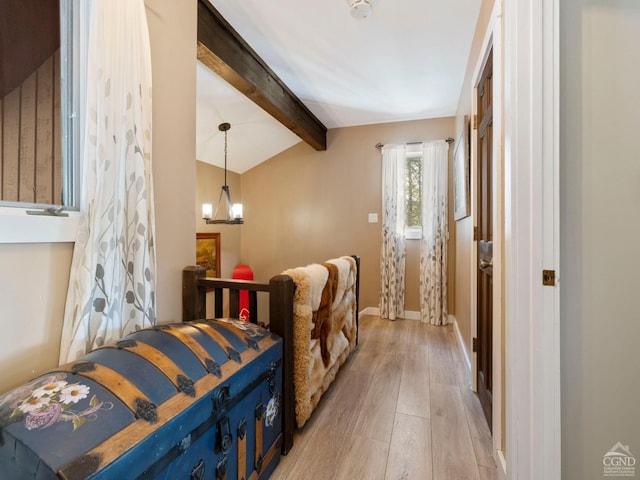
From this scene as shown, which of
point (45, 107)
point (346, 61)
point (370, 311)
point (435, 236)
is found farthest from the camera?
point (370, 311)

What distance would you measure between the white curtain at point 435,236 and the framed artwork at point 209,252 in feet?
8.93

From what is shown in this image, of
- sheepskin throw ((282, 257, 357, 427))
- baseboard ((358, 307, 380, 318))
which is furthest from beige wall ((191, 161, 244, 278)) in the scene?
sheepskin throw ((282, 257, 357, 427))

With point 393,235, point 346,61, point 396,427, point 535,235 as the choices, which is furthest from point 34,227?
point 393,235

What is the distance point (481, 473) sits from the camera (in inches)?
47.5

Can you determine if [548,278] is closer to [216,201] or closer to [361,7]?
[361,7]

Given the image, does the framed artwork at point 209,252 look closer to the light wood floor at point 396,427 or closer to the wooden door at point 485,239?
the light wood floor at point 396,427

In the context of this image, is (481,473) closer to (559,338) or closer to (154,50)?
(559,338)

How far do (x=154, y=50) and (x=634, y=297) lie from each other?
208 centimetres

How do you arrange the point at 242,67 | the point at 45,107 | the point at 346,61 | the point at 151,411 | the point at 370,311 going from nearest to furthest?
the point at 151,411, the point at 45,107, the point at 242,67, the point at 346,61, the point at 370,311

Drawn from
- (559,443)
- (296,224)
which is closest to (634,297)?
(559,443)

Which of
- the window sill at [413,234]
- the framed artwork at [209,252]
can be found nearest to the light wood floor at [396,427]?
the window sill at [413,234]

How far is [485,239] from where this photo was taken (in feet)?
5.15

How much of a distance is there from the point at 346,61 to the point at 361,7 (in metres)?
0.61

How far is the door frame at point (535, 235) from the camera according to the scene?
903 mm
